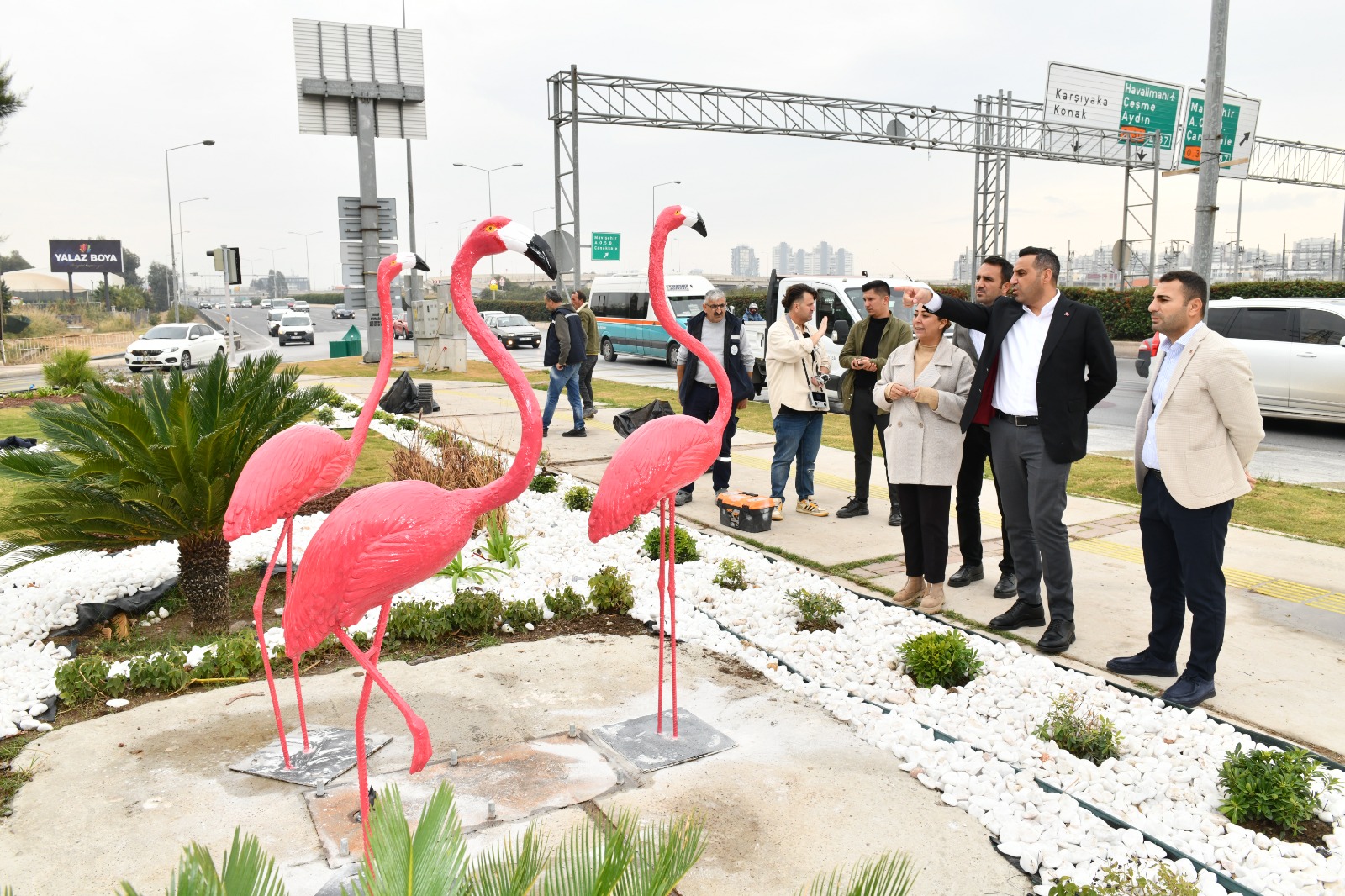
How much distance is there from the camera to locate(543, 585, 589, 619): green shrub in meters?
5.21

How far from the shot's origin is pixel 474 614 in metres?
4.97

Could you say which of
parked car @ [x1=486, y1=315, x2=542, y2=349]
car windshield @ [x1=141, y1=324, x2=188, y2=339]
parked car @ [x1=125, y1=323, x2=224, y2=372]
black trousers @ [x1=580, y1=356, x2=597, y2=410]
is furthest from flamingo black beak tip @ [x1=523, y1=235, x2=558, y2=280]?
parked car @ [x1=486, y1=315, x2=542, y2=349]

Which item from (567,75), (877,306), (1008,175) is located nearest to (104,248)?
(567,75)

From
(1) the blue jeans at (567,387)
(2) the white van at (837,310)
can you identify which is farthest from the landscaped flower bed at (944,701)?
(2) the white van at (837,310)

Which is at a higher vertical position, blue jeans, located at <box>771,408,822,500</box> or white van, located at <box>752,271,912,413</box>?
white van, located at <box>752,271,912,413</box>

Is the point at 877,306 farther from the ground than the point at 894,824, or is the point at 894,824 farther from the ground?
the point at 877,306

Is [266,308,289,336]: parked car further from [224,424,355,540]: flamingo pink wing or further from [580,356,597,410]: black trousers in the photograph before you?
[224,424,355,540]: flamingo pink wing

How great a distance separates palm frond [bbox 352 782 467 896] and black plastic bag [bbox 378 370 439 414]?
11.5 metres

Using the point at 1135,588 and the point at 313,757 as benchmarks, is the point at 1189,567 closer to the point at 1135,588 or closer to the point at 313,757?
the point at 1135,588

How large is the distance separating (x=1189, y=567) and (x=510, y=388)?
3138 mm

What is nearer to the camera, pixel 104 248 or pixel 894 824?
pixel 894 824

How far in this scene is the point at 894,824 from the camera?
10.2 ft

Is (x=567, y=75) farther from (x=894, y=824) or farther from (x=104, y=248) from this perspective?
(x=104, y=248)

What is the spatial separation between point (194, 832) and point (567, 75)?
68.6 feet
